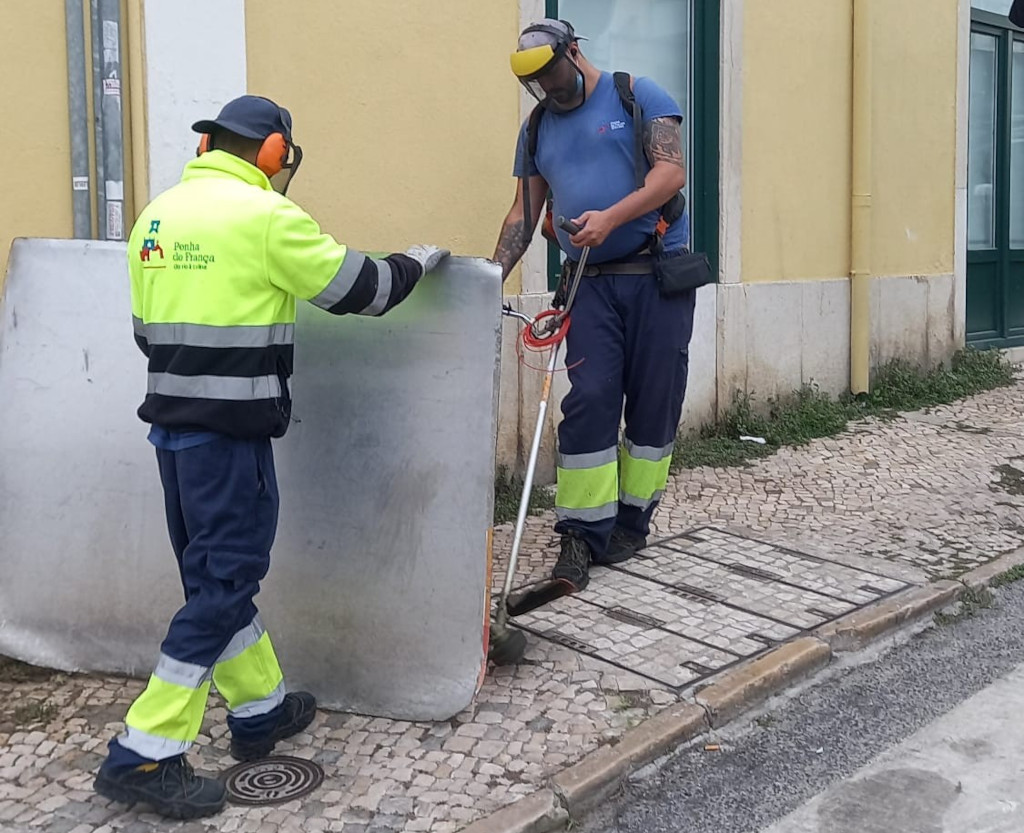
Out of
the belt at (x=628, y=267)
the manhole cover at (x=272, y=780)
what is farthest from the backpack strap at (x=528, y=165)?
the manhole cover at (x=272, y=780)

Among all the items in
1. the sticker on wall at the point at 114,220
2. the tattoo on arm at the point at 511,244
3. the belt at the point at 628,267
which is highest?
the sticker on wall at the point at 114,220

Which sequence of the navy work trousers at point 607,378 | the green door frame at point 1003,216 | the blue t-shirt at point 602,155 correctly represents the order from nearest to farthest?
the blue t-shirt at point 602,155
the navy work trousers at point 607,378
the green door frame at point 1003,216

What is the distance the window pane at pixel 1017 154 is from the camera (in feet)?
37.8

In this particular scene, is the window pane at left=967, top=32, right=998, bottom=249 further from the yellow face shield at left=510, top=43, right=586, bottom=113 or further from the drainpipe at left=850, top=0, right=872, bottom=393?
the yellow face shield at left=510, top=43, right=586, bottom=113

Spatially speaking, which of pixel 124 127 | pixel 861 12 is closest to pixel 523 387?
pixel 124 127

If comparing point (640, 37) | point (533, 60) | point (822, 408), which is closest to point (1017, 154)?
point (822, 408)

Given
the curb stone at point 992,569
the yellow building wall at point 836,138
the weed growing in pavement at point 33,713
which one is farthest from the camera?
the yellow building wall at point 836,138

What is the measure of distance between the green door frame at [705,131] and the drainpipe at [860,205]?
61.6 inches

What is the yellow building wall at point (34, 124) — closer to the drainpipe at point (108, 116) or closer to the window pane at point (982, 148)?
the drainpipe at point (108, 116)

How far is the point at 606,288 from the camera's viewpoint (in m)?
5.07

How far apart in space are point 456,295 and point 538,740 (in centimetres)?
137

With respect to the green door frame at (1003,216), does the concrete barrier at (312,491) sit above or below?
below

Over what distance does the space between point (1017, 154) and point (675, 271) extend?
8.05m

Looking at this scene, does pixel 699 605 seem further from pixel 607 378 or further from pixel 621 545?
pixel 607 378
